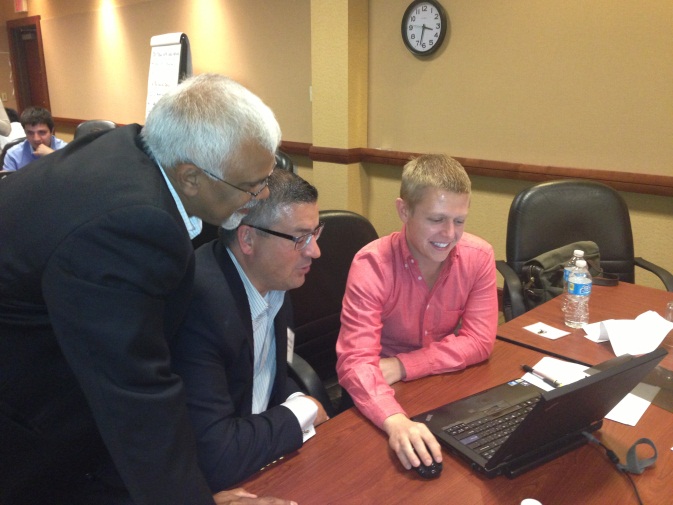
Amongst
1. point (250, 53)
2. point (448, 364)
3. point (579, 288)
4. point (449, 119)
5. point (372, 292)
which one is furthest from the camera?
point (250, 53)

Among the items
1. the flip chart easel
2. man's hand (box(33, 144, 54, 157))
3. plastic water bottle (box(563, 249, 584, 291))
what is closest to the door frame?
man's hand (box(33, 144, 54, 157))

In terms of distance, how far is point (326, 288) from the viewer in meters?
1.87

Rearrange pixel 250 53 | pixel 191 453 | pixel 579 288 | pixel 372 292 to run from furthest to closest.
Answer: pixel 250 53 < pixel 579 288 < pixel 372 292 < pixel 191 453

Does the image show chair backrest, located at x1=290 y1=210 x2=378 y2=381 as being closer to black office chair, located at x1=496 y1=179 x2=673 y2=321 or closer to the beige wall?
black office chair, located at x1=496 y1=179 x2=673 y2=321

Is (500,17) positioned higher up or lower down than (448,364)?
higher up

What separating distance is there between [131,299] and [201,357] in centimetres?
33

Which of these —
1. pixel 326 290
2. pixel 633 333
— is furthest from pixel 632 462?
pixel 326 290

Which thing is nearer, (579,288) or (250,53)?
(579,288)

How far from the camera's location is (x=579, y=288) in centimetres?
180

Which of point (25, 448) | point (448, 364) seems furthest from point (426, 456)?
point (25, 448)

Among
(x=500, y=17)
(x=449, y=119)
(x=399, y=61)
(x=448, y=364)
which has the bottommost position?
(x=448, y=364)

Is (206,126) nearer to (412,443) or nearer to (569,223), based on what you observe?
(412,443)

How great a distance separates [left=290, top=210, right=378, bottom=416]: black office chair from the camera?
1.83 metres

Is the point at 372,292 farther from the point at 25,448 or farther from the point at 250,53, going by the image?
the point at 250,53
